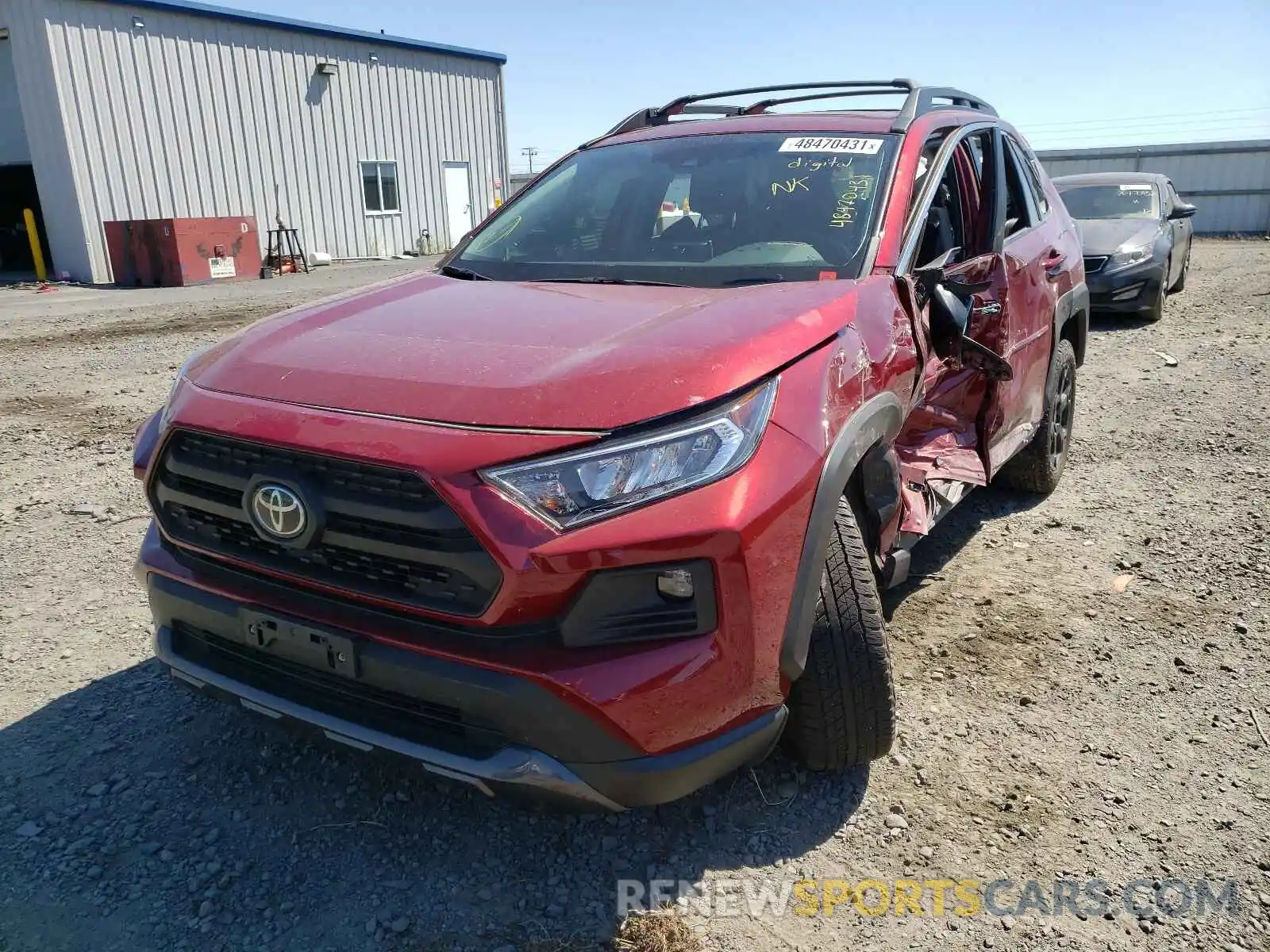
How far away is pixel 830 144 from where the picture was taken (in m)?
3.30

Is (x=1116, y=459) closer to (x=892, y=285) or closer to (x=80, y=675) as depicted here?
(x=892, y=285)

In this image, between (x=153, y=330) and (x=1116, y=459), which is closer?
(x=1116, y=459)

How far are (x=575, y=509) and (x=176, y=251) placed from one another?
16708mm

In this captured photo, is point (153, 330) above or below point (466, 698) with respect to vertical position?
below

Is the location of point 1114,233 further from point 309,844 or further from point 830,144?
point 309,844

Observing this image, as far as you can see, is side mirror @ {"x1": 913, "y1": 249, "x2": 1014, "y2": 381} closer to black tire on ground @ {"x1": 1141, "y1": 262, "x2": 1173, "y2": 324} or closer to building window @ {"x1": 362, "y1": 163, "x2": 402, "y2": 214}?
black tire on ground @ {"x1": 1141, "y1": 262, "x2": 1173, "y2": 324}

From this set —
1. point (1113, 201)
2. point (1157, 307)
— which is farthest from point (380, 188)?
point (1157, 307)

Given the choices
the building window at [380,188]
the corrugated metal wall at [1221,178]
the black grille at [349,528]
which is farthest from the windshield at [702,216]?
the corrugated metal wall at [1221,178]

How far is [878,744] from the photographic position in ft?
8.39

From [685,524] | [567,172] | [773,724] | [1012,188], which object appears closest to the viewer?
[685,524]

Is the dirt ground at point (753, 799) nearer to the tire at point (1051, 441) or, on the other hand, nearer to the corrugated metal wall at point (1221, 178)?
the tire at point (1051, 441)

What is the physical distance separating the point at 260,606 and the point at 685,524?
41.3 inches

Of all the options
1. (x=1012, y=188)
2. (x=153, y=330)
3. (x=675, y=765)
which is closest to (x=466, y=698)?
(x=675, y=765)

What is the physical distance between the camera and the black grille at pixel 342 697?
6.63 ft
